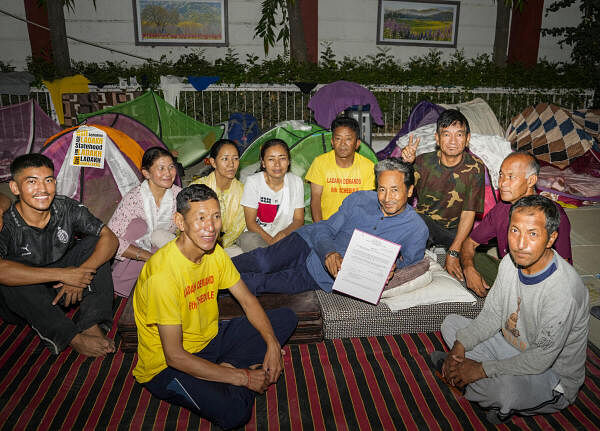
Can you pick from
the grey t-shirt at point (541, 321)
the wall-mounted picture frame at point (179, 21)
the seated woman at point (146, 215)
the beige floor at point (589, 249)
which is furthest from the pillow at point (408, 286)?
the wall-mounted picture frame at point (179, 21)

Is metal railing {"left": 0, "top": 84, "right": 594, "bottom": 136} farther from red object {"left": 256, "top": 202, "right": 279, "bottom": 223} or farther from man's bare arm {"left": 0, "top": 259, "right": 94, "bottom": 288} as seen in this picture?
man's bare arm {"left": 0, "top": 259, "right": 94, "bottom": 288}

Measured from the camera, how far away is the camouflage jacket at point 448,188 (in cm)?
372

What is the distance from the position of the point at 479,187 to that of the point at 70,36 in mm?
10444

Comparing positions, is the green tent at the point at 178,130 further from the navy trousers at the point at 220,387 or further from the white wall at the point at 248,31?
the white wall at the point at 248,31

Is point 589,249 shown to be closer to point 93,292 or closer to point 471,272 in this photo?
point 471,272

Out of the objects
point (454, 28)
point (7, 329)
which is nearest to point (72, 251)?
point (7, 329)

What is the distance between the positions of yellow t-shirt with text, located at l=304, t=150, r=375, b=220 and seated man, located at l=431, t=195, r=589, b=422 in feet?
6.34

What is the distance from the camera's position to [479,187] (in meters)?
3.71

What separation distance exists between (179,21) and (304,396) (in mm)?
10288

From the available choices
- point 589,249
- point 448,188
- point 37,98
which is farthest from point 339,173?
point 37,98

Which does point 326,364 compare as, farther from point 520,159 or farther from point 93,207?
point 93,207

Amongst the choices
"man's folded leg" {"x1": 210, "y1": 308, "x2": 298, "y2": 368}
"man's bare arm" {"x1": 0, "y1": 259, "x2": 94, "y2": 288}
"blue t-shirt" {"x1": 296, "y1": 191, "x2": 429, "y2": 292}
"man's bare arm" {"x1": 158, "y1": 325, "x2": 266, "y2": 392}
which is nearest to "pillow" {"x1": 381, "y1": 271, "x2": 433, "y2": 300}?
"blue t-shirt" {"x1": 296, "y1": 191, "x2": 429, "y2": 292}

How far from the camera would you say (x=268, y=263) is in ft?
10.9

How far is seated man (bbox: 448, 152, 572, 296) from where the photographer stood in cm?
269
